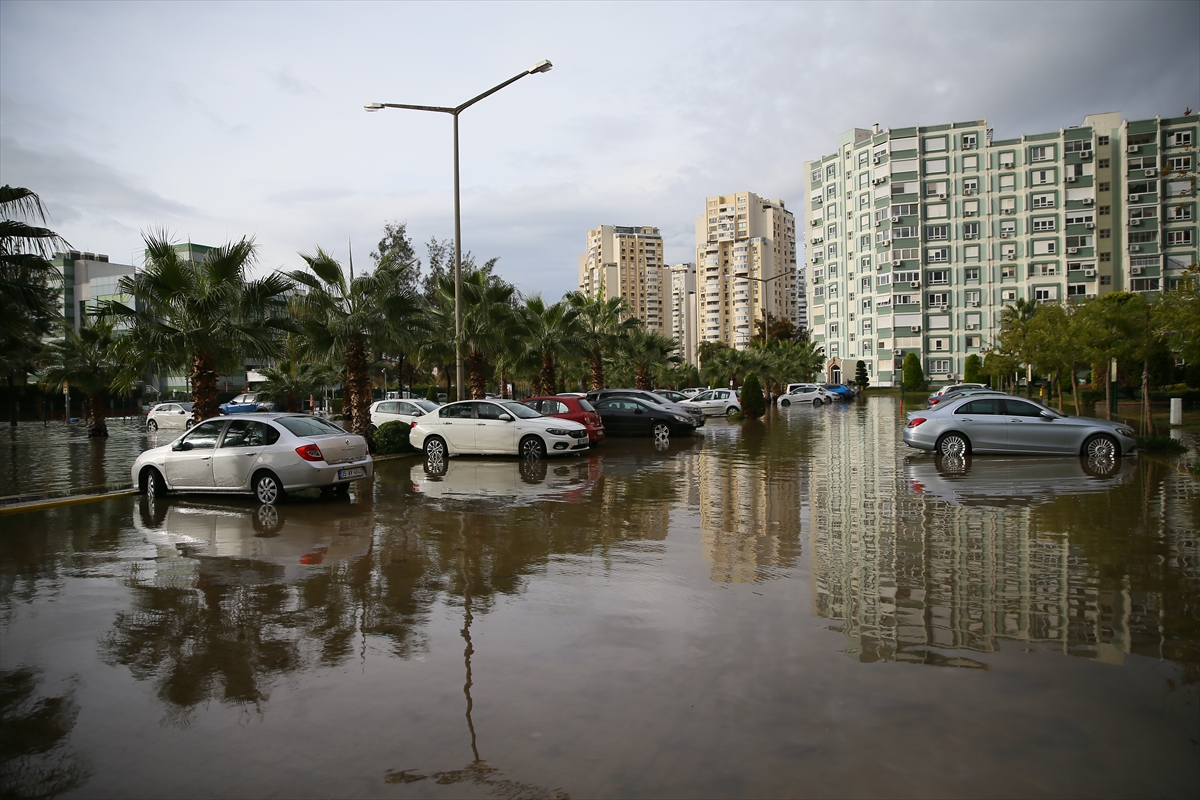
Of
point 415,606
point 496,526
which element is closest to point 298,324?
point 496,526

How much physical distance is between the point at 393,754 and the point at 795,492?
10113mm

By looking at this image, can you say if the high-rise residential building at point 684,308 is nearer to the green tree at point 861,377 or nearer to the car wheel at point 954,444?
the green tree at point 861,377

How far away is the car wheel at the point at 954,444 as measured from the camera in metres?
18.3

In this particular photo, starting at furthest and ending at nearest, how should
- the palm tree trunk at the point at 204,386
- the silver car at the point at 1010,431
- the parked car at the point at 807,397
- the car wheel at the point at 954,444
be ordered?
1. the parked car at the point at 807,397
2. the car wheel at the point at 954,444
3. the palm tree trunk at the point at 204,386
4. the silver car at the point at 1010,431

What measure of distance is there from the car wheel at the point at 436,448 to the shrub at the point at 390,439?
1.55 meters

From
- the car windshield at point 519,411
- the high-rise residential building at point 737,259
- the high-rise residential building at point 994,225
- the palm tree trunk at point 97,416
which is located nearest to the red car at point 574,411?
the car windshield at point 519,411

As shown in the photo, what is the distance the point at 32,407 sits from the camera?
181 ft

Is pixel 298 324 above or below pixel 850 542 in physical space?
above

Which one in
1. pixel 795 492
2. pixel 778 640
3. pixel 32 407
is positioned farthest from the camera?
pixel 32 407

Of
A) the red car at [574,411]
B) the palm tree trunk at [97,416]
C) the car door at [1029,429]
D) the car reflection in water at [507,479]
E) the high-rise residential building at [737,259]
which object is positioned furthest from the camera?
the high-rise residential building at [737,259]

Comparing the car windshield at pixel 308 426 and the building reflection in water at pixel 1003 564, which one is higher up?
the car windshield at pixel 308 426

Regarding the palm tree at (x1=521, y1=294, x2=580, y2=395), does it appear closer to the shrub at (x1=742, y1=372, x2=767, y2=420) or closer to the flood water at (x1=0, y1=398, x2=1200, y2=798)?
the shrub at (x1=742, y1=372, x2=767, y2=420)

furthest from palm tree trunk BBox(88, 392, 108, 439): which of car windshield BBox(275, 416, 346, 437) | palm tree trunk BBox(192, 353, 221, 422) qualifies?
car windshield BBox(275, 416, 346, 437)

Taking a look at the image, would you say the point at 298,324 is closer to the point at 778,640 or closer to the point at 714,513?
the point at 714,513
